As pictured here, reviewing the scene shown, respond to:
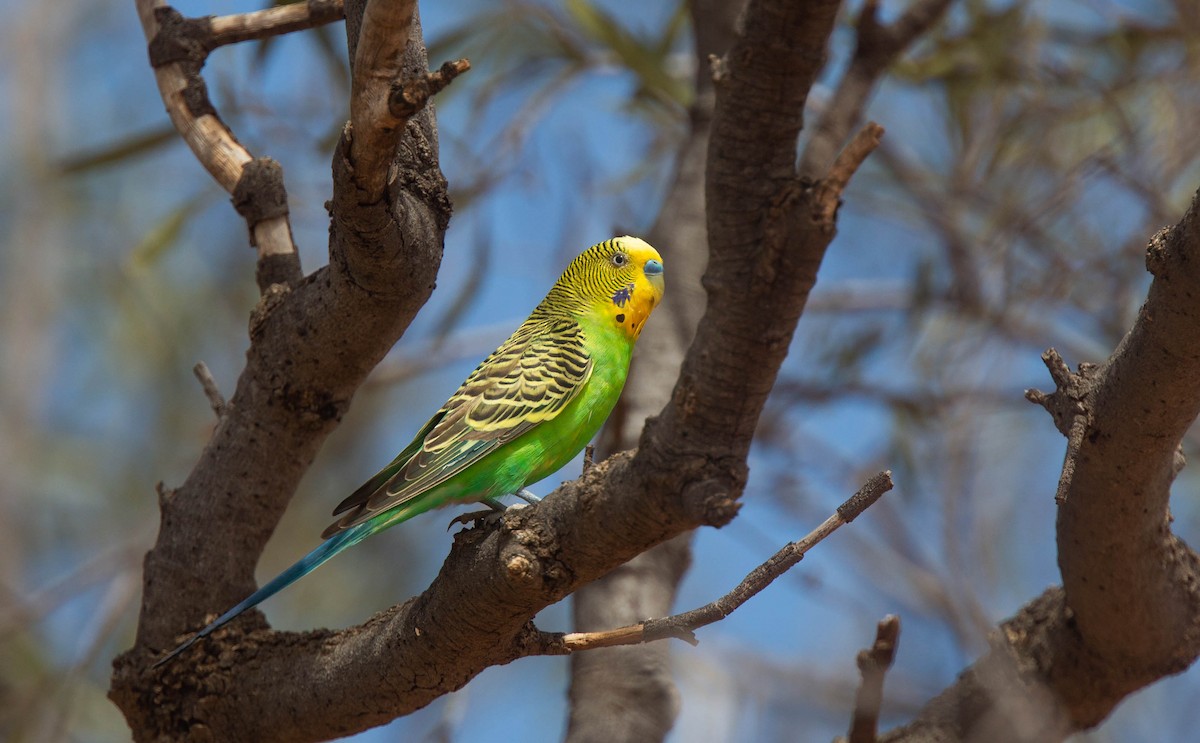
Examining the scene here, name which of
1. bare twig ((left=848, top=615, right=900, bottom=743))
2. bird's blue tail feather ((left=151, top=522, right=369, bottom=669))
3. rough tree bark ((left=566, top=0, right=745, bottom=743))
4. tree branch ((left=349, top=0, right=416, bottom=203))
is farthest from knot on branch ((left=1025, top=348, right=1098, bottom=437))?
bird's blue tail feather ((left=151, top=522, right=369, bottom=669))

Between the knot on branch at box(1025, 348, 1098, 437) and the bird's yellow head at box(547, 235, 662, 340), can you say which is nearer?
the knot on branch at box(1025, 348, 1098, 437)

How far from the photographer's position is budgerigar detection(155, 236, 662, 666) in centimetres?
306

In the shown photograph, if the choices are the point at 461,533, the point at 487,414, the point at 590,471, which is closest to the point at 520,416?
the point at 487,414

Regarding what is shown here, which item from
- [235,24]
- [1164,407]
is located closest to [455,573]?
[1164,407]

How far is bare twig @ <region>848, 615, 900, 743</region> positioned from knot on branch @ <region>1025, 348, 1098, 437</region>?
0.55 meters

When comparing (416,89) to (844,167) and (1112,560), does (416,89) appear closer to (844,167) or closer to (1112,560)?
(844,167)

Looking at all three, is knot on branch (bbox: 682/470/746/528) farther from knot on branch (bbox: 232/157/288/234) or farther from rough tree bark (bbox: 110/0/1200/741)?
knot on branch (bbox: 232/157/288/234)

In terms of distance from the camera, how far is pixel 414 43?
2.53m

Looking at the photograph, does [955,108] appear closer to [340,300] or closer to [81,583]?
[340,300]

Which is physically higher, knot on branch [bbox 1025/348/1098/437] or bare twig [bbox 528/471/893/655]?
knot on branch [bbox 1025/348/1098/437]

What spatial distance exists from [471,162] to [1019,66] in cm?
254

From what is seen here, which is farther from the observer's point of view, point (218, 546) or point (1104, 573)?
point (218, 546)

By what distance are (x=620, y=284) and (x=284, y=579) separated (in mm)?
1443

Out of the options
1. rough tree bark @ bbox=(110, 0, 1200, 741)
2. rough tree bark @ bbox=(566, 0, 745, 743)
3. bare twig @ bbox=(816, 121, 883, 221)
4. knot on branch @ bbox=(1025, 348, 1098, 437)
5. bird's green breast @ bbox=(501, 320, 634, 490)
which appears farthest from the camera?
rough tree bark @ bbox=(566, 0, 745, 743)
